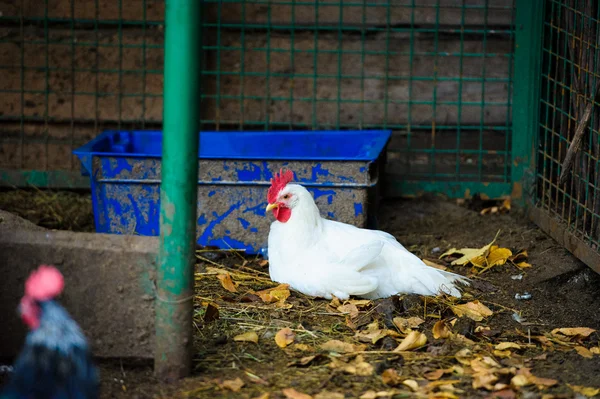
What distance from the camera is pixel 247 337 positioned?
3.35 metres

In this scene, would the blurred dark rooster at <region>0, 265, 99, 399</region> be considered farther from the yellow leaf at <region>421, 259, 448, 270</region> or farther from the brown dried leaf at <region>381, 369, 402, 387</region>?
the yellow leaf at <region>421, 259, 448, 270</region>

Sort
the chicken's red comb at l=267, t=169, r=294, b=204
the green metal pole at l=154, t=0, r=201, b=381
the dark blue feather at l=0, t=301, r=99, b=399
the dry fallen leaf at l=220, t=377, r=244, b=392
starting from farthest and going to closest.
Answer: the chicken's red comb at l=267, t=169, r=294, b=204, the dry fallen leaf at l=220, t=377, r=244, b=392, the green metal pole at l=154, t=0, r=201, b=381, the dark blue feather at l=0, t=301, r=99, b=399

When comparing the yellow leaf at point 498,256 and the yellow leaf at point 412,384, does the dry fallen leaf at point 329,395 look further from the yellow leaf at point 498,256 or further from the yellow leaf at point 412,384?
the yellow leaf at point 498,256

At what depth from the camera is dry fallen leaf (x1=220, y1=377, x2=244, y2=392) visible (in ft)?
9.52

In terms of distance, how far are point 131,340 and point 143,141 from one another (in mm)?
2373

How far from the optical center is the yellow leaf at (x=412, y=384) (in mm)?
2949

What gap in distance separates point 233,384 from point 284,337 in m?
0.48

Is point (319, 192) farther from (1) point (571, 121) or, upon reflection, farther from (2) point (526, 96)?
(2) point (526, 96)

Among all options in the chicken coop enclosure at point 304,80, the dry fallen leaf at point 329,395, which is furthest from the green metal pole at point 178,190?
the chicken coop enclosure at point 304,80

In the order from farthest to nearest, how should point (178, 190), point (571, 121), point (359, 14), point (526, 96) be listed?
point (359, 14)
point (526, 96)
point (571, 121)
point (178, 190)

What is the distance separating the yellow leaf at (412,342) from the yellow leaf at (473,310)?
46 cm

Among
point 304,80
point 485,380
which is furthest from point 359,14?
point 485,380

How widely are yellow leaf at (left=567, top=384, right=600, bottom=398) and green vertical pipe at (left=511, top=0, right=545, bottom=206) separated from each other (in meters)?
2.46

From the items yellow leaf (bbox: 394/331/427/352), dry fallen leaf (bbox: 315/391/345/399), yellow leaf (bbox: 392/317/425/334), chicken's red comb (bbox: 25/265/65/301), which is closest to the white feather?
yellow leaf (bbox: 392/317/425/334)
